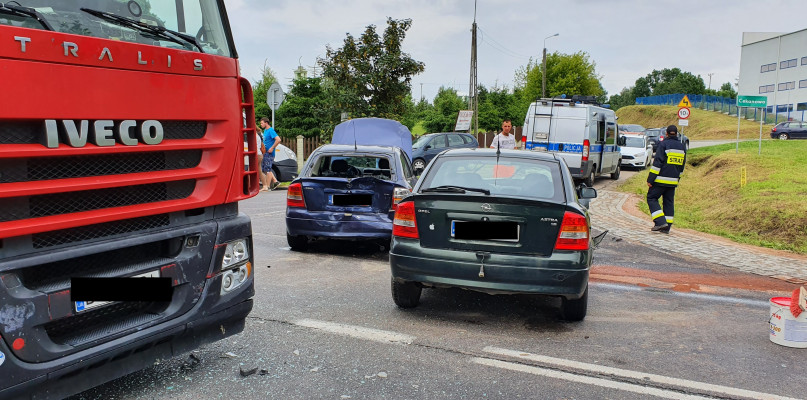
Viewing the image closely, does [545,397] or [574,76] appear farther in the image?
[574,76]

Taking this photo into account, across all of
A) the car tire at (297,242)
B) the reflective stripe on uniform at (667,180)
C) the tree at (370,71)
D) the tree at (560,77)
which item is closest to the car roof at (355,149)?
the car tire at (297,242)

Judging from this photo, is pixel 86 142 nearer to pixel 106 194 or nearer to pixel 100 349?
pixel 106 194

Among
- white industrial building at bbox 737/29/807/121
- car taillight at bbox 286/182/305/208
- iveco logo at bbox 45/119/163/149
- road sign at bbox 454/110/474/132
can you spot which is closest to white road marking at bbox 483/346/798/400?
iveco logo at bbox 45/119/163/149

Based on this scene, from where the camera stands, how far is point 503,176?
5.41m

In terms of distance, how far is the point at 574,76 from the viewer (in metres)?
67.1

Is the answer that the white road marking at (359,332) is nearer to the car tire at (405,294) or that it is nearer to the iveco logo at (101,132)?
the car tire at (405,294)

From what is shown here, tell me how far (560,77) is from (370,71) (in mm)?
48482

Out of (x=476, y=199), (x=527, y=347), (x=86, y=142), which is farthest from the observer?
(x=476, y=199)

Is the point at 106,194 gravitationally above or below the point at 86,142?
below

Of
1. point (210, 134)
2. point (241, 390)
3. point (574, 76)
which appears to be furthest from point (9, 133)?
point (574, 76)

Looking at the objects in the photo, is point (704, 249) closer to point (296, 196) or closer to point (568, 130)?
point (296, 196)

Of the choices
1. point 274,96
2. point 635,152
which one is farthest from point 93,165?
point 635,152

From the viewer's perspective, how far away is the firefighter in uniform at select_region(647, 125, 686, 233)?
34.7 ft

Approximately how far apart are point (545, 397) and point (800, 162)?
18729 millimetres
